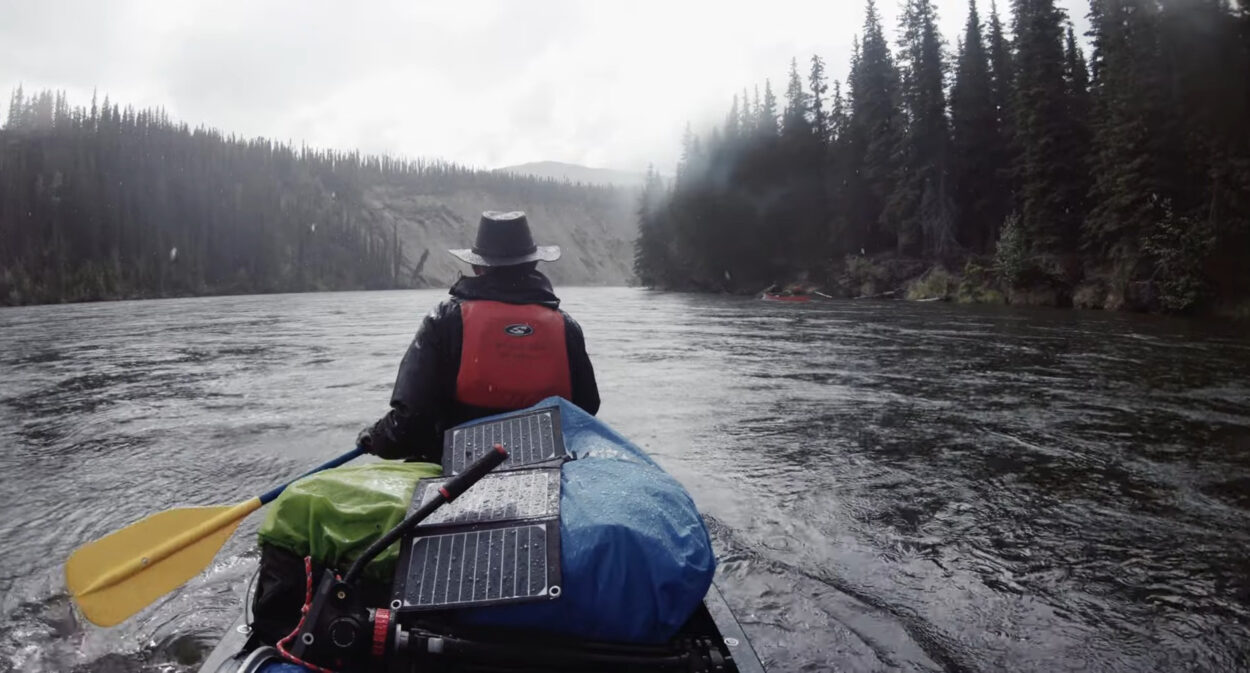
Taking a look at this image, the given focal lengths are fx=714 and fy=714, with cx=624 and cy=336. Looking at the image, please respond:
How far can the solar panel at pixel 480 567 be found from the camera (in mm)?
2127

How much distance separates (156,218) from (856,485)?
115 meters

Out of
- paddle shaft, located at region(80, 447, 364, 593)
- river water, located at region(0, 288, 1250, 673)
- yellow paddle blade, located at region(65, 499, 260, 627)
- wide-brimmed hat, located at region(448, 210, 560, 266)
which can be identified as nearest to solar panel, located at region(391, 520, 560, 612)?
paddle shaft, located at region(80, 447, 364, 593)

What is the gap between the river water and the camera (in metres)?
→ 3.67

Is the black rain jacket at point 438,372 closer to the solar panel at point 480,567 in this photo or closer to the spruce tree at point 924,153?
the solar panel at point 480,567

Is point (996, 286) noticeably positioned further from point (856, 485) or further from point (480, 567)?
point (480, 567)

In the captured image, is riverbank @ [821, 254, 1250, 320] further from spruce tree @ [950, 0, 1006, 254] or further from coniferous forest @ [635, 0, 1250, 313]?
spruce tree @ [950, 0, 1006, 254]

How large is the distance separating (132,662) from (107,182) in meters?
114

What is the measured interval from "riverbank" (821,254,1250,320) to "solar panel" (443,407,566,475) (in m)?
29.0

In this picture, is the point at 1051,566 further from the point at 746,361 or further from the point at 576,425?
the point at 746,361

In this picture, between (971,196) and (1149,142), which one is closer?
(1149,142)

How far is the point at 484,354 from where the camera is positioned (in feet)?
12.1

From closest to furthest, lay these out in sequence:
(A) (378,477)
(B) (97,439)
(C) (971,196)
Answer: (A) (378,477) < (B) (97,439) < (C) (971,196)

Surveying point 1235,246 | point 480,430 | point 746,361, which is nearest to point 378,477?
point 480,430

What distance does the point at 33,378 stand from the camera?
13.3 metres
